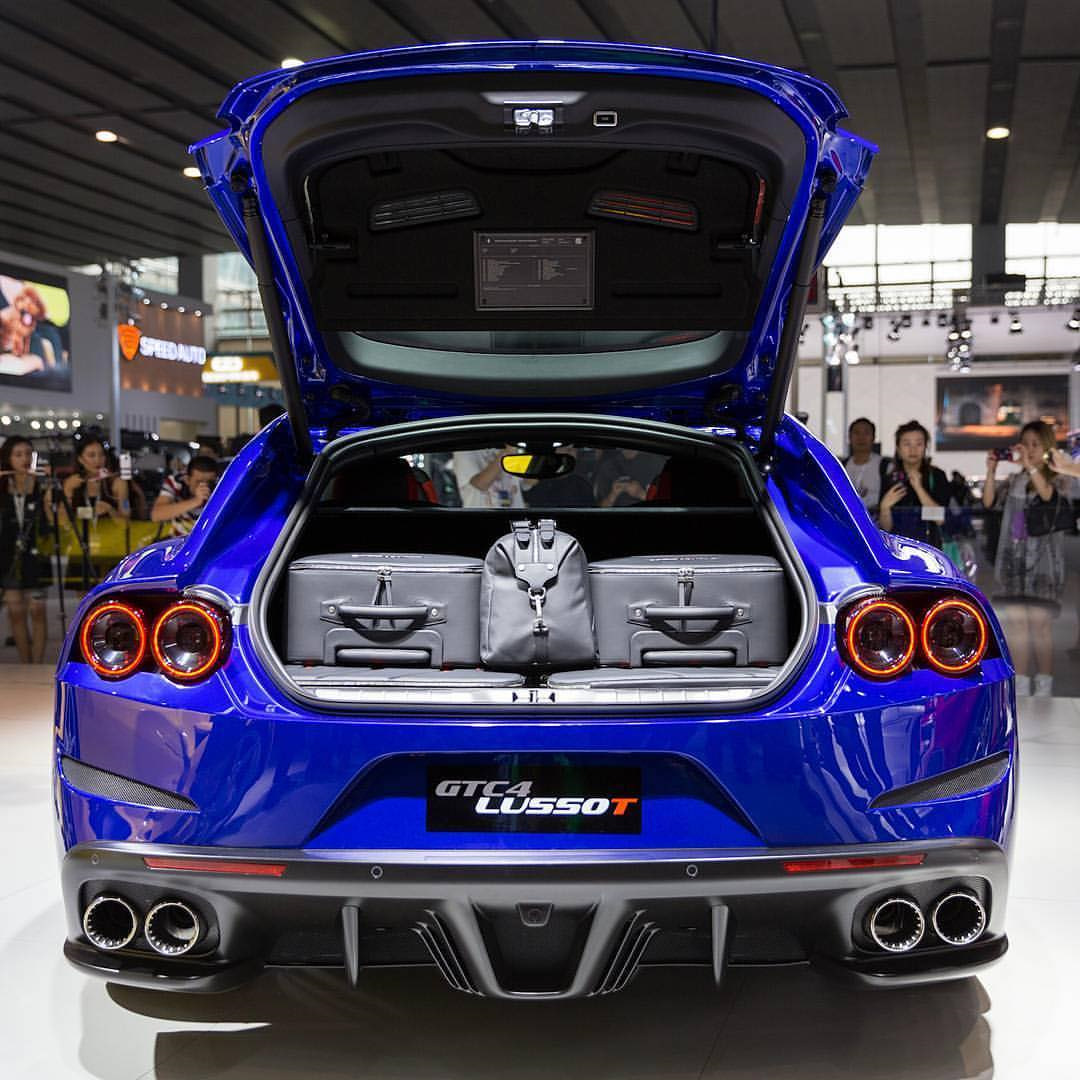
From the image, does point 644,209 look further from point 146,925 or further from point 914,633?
point 146,925

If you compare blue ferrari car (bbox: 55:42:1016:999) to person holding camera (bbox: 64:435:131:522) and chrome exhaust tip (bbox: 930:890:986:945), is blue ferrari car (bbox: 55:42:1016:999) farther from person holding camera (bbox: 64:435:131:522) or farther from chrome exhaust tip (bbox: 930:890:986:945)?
person holding camera (bbox: 64:435:131:522)

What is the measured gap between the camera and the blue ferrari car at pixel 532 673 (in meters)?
1.93

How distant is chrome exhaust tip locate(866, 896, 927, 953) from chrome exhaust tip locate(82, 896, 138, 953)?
47.3 inches

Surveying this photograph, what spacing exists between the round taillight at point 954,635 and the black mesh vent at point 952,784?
159 mm

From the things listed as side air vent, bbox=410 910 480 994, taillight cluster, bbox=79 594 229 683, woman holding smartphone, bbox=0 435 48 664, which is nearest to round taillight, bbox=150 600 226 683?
taillight cluster, bbox=79 594 229 683

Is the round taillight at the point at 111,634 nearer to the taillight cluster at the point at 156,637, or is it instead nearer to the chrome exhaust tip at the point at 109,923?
the taillight cluster at the point at 156,637

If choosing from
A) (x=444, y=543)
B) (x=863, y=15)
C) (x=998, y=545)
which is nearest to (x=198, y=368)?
(x=863, y=15)

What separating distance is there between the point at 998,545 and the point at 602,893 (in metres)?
5.98

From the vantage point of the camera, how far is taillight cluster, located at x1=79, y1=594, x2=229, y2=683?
2074 millimetres

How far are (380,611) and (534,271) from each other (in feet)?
2.75

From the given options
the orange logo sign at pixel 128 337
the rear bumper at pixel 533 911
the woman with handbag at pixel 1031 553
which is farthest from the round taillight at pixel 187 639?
the orange logo sign at pixel 128 337

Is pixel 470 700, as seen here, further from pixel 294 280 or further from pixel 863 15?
pixel 863 15

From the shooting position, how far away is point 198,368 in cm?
2595

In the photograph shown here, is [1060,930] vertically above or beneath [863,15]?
beneath
